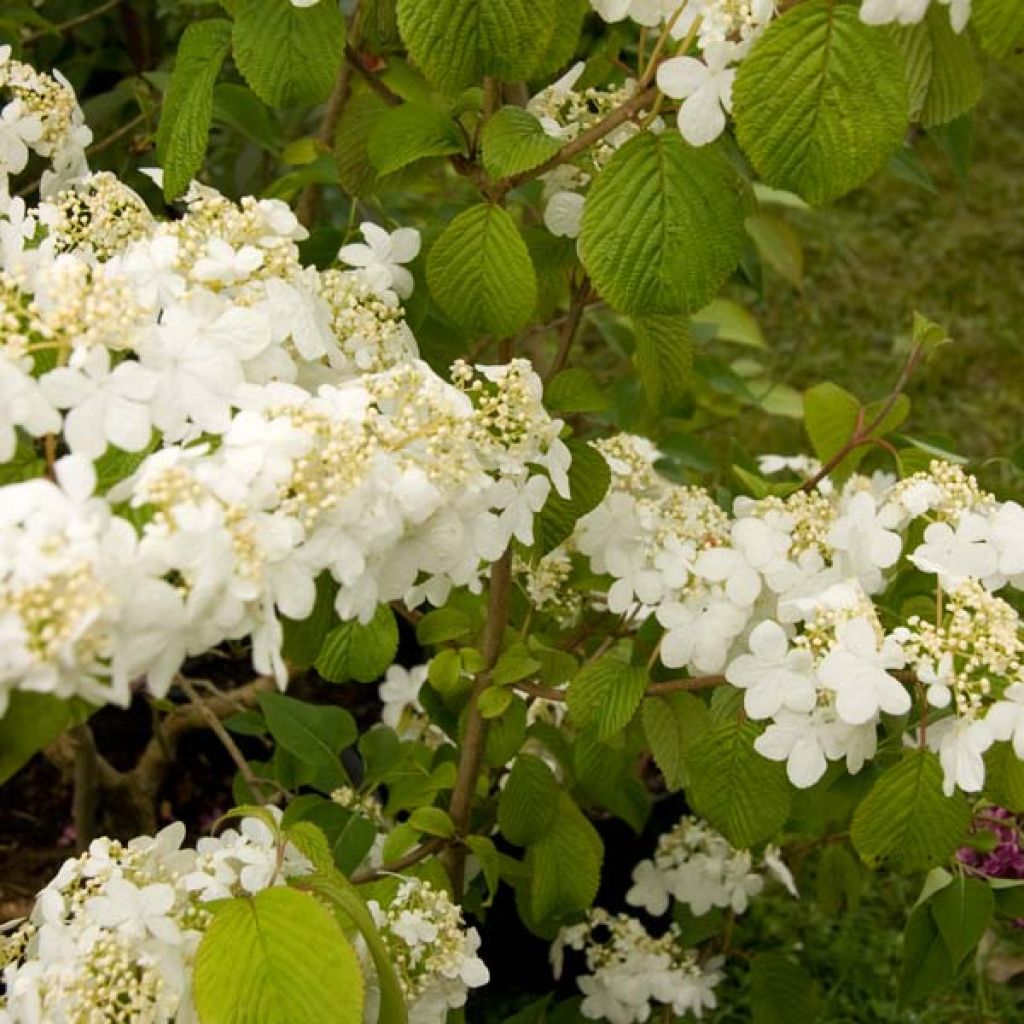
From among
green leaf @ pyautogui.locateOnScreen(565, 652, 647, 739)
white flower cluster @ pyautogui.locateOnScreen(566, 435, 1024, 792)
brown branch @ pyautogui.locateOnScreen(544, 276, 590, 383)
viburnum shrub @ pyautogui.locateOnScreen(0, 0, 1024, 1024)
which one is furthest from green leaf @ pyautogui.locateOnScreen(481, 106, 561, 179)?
green leaf @ pyautogui.locateOnScreen(565, 652, 647, 739)

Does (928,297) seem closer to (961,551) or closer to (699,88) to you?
(961,551)

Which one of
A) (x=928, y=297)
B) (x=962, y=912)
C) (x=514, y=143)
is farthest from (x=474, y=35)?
(x=928, y=297)

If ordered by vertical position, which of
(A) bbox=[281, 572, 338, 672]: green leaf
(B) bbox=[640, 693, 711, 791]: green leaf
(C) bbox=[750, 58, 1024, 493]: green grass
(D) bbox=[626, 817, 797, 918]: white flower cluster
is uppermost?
(A) bbox=[281, 572, 338, 672]: green leaf

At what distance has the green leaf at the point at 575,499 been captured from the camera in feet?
3.95

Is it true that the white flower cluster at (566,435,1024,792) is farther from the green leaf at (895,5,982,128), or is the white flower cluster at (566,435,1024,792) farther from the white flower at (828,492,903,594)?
the green leaf at (895,5,982,128)

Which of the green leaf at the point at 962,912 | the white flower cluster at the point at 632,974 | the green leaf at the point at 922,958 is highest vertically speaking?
the green leaf at the point at 962,912

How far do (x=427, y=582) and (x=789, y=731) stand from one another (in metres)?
0.28

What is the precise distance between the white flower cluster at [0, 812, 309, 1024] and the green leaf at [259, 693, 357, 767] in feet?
1.12

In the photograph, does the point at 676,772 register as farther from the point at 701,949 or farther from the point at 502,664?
the point at 701,949

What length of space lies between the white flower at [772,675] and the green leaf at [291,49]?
1.64 feet

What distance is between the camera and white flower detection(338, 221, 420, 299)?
1.15 m

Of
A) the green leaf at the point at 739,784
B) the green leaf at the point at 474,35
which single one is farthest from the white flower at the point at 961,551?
the green leaf at the point at 474,35

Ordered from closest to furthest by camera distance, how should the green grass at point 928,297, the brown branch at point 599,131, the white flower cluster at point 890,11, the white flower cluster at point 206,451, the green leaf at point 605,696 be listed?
the white flower cluster at point 206,451 < the white flower cluster at point 890,11 < the brown branch at point 599,131 < the green leaf at point 605,696 < the green grass at point 928,297

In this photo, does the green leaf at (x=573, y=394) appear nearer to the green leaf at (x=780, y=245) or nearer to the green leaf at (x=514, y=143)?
the green leaf at (x=514, y=143)
